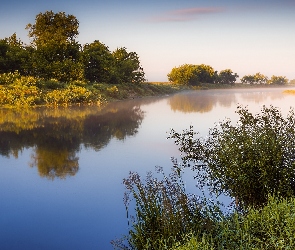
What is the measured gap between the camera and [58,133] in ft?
94.7

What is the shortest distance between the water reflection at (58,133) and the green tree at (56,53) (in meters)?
19.1

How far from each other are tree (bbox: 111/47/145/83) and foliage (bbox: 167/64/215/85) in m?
50.6

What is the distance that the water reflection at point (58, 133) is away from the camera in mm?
19734

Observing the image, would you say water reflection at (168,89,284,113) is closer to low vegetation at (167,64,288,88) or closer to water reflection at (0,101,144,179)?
water reflection at (0,101,144,179)

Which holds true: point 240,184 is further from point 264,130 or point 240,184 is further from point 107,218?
point 107,218

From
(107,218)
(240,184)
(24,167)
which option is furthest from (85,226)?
(24,167)

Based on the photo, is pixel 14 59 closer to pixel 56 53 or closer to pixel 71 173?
pixel 56 53

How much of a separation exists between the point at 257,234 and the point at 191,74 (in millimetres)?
128206

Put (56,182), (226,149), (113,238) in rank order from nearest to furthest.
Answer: (113,238), (226,149), (56,182)

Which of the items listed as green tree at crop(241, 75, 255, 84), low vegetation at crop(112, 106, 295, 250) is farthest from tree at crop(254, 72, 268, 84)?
low vegetation at crop(112, 106, 295, 250)

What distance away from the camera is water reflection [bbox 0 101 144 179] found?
19734 mm

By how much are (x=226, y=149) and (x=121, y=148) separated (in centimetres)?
1283

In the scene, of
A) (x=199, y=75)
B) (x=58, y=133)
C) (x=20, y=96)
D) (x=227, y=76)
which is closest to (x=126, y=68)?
(x=20, y=96)

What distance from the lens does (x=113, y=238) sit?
10570 millimetres
